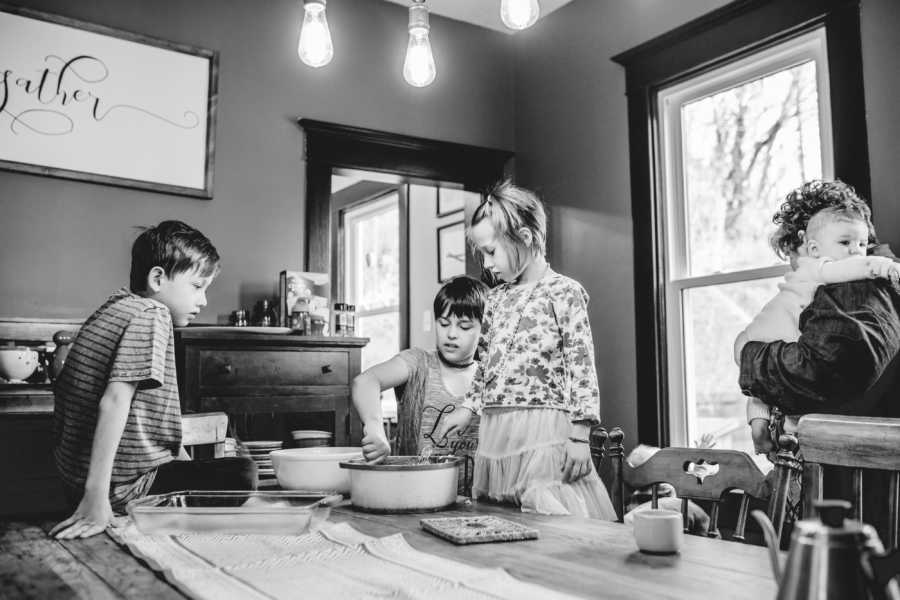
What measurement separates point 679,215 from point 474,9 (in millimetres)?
1614

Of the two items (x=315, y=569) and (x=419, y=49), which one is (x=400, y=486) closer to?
(x=315, y=569)

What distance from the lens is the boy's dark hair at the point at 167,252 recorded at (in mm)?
1781

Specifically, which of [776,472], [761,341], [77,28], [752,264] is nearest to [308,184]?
[77,28]

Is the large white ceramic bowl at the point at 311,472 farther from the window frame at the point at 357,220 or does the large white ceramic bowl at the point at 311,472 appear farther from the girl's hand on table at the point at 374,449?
the window frame at the point at 357,220

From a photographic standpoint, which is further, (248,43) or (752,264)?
(248,43)

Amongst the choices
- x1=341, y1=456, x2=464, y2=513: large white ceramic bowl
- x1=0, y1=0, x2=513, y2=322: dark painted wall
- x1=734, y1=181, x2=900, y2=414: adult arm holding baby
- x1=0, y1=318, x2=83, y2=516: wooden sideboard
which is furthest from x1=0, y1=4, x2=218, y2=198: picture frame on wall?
x1=734, y1=181, x2=900, y2=414: adult arm holding baby

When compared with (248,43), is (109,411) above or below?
below

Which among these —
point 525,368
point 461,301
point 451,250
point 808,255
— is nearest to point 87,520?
point 525,368

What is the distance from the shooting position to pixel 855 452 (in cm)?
105

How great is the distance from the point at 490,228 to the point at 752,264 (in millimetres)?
1477

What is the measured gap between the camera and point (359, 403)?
2.17 metres

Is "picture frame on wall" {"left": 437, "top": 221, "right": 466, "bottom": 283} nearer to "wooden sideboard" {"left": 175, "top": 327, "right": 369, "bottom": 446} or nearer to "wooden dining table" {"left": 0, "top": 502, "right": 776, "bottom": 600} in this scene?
"wooden sideboard" {"left": 175, "top": 327, "right": 369, "bottom": 446}

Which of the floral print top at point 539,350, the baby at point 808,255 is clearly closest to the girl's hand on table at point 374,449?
the floral print top at point 539,350

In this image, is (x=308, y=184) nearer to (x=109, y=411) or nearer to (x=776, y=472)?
(x=109, y=411)
